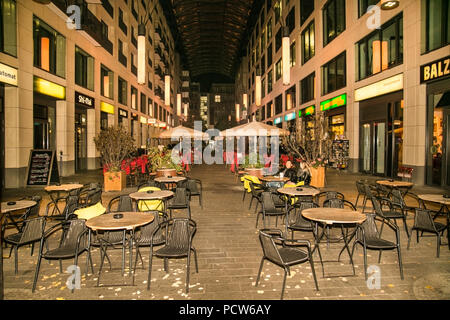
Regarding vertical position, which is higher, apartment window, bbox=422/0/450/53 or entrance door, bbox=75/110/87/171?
apartment window, bbox=422/0/450/53

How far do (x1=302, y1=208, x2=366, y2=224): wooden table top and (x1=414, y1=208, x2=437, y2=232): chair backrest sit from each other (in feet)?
4.37

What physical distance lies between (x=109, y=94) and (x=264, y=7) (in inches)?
946

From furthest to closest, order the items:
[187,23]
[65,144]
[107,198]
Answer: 1. [187,23]
2. [65,144]
3. [107,198]

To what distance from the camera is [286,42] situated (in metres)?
13.7

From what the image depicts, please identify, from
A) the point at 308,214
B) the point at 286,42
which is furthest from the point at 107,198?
the point at 286,42

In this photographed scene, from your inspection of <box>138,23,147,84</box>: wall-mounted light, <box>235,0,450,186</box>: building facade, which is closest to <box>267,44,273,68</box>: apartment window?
<box>235,0,450,186</box>: building facade

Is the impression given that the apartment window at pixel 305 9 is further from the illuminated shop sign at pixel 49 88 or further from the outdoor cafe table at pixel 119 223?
the outdoor cafe table at pixel 119 223

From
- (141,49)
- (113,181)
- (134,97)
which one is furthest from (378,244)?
(134,97)

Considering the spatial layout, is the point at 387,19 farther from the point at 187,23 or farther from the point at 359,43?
the point at 187,23

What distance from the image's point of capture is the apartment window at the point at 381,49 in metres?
13.8

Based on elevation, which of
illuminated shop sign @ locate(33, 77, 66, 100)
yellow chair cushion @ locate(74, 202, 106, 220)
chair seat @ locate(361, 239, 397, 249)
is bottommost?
chair seat @ locate(361, 239, 397, 249)

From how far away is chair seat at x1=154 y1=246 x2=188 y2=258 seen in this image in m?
4.25

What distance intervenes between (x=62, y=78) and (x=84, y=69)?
3938 mm

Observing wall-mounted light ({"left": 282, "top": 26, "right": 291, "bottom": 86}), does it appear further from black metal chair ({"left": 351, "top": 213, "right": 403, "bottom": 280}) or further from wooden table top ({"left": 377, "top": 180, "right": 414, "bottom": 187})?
black metal chair ({"left": 351, "top": 213, "right": 403, "bottom": 280})
